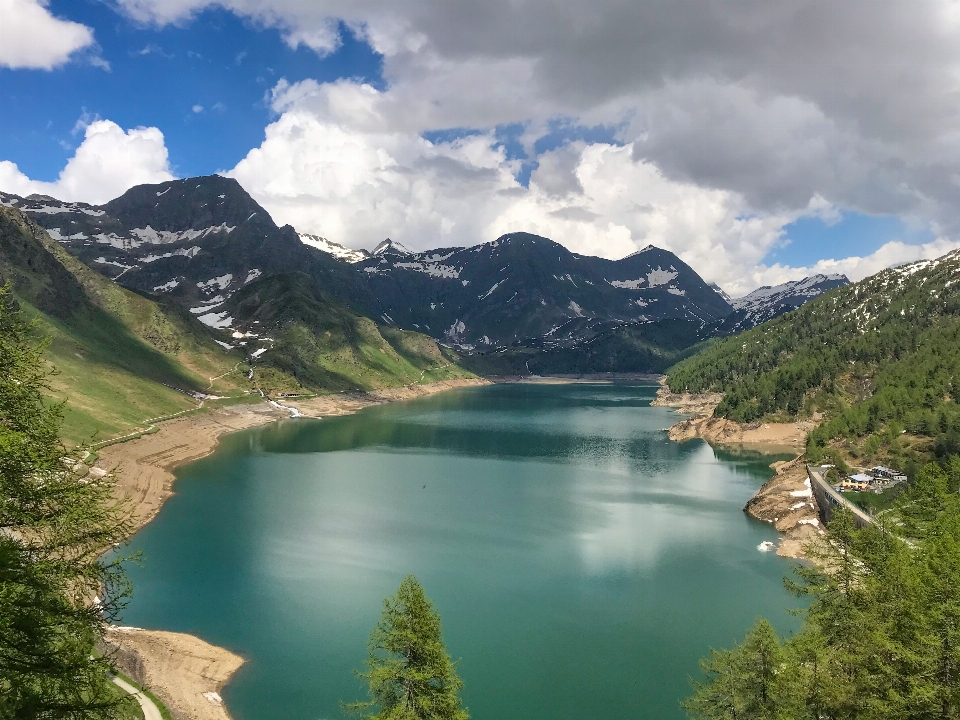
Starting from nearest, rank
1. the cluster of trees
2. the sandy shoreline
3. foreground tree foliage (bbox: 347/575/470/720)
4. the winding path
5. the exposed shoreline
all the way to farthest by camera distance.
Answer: the cluster of trees → foreground tree foliage (bbox: 347/575/470/720) → the winding path → the sandy shoreline → the exposed shoreline

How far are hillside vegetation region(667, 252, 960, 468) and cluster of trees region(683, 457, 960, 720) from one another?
66.1m

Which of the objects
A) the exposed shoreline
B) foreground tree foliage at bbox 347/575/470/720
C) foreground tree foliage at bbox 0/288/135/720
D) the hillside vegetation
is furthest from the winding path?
the hillside vegetation

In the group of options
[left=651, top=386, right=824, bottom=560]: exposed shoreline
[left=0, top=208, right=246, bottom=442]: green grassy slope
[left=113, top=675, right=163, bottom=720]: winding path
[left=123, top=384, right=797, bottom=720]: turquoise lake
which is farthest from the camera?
[left=0, top=208, right=246, bottom=442]: green grassy slope

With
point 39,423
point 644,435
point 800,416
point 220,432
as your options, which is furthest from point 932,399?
point 220,432

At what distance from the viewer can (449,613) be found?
5278 centimetres

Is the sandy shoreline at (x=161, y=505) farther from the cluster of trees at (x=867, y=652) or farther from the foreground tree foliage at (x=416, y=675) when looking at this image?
the cluster of trees at (x=867, y=652)

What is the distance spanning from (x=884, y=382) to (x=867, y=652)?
123m

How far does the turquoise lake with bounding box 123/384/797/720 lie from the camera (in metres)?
42.3

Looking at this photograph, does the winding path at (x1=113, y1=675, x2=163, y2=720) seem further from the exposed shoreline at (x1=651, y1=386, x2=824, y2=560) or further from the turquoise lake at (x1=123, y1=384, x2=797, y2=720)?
the exposed shoreline at (x1=651, y1=386, x2=824, y2=560)

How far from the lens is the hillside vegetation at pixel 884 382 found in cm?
9306

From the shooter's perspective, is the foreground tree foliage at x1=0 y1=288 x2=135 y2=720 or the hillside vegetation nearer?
the foreground tree foliage at x1=0 y1=288 x2=135 y2=720

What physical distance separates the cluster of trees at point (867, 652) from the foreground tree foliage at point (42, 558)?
22.4m

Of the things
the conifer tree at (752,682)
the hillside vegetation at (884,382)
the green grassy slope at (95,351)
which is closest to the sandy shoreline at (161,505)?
the green grassy slope at (95,351)

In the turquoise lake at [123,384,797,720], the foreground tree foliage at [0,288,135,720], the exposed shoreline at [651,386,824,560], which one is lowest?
the turquoise lake at [123,384,797,720]
